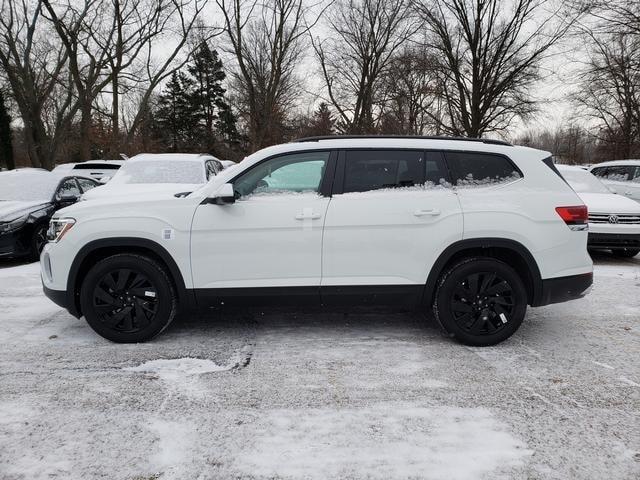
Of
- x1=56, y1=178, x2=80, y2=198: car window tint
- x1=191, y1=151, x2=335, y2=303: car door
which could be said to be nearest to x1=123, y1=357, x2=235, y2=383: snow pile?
x1=191, y1=151, x2=335, y2=303: car door

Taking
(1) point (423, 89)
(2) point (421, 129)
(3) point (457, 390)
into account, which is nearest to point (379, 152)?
(3) point (457, 390)

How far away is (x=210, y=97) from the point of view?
46.9 m

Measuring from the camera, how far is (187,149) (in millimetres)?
44000

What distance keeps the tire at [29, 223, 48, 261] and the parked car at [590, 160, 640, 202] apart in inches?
484

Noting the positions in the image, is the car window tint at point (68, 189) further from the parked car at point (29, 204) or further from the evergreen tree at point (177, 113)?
the evergreen tree at point (177, 113)

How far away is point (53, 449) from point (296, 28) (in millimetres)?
26470

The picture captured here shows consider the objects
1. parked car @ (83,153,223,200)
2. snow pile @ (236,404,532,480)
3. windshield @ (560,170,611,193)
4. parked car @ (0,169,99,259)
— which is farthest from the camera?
windshield @ (560,170,611,193)

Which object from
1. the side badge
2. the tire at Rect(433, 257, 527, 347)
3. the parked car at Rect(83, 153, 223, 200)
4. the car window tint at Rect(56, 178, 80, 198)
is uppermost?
the parked car at Rect(83, 153, 223, 200)

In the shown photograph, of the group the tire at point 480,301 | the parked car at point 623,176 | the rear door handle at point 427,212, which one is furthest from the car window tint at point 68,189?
the parked car at point 623,176

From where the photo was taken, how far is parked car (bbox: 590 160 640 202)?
1092 cm

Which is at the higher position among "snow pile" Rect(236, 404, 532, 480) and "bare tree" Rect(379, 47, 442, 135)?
"bare tree" Rect(379, 47, 442, 135)

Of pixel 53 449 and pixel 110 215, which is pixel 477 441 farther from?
pixel 110 215

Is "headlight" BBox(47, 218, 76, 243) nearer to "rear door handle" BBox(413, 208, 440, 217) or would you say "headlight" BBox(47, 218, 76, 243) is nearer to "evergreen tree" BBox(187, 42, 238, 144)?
"rear door handle" BBox(413, 208, 440, 217)

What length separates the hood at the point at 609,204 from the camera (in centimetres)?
787
